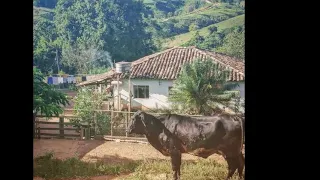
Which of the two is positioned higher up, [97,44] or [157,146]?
[97,44]

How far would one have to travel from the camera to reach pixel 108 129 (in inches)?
158

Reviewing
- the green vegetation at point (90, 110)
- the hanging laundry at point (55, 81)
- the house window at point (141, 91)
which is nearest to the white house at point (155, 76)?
the house window at point (141, 91)

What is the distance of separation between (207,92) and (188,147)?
49 cm

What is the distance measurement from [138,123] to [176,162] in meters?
0.47

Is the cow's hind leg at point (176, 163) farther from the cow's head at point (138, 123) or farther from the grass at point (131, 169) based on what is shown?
the cow's head at point (138, 123)

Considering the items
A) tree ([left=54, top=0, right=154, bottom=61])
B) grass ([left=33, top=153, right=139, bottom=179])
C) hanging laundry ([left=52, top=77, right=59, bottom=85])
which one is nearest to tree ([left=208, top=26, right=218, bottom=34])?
tree ([left=54, top=0, right=154, bottom=61])

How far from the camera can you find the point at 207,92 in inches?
153

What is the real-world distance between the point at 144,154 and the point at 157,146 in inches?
5.1

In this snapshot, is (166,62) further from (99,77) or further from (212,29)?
(99,77)
